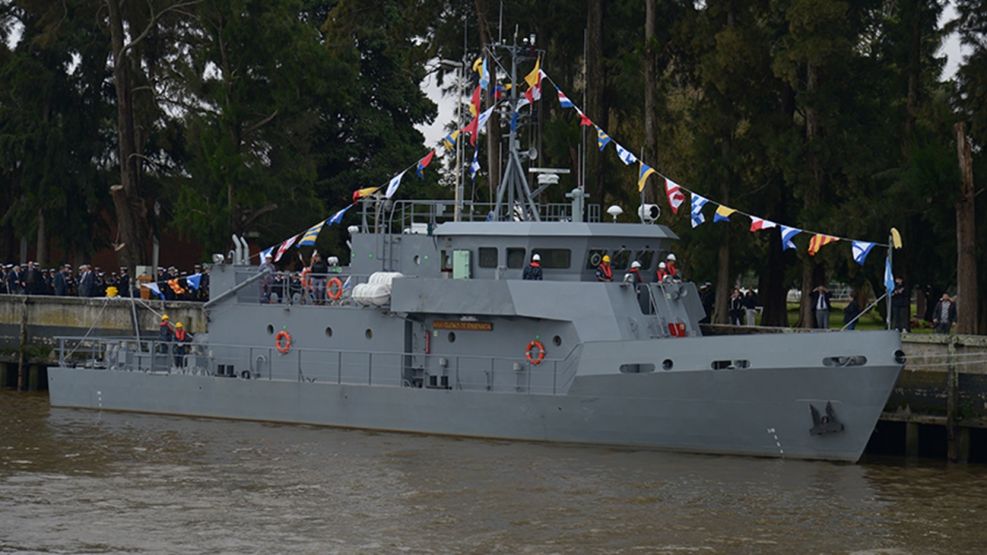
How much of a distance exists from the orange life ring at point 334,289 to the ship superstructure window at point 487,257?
312 cm

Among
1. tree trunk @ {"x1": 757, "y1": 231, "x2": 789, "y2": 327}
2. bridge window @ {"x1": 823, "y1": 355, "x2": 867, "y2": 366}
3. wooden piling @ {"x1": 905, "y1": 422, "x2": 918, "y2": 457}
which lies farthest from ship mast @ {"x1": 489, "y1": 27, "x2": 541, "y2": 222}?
tree trunk @ {"x1": 757, "y1": 231, "x2": 789, "y2": 327}

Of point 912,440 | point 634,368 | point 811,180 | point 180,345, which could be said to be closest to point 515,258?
point 634,368

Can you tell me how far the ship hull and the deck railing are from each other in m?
0.46

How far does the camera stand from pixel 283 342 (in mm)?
→ 29766

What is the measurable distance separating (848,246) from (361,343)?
12153 mm

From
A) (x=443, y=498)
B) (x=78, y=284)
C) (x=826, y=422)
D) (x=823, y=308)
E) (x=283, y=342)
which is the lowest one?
(x=443, y=498)

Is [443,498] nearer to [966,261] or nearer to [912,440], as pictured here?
[912,440]

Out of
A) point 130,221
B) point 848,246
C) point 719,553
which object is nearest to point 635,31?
point 848,246

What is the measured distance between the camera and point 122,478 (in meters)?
23.8

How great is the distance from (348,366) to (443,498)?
277 inches

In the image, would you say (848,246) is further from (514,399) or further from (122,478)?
(122,478)

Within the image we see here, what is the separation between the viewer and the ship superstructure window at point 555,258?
27391mm

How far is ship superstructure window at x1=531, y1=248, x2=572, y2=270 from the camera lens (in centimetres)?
2739

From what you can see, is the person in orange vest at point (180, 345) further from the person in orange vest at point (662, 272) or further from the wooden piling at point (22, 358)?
the person in orange vest at point (662, 272)
